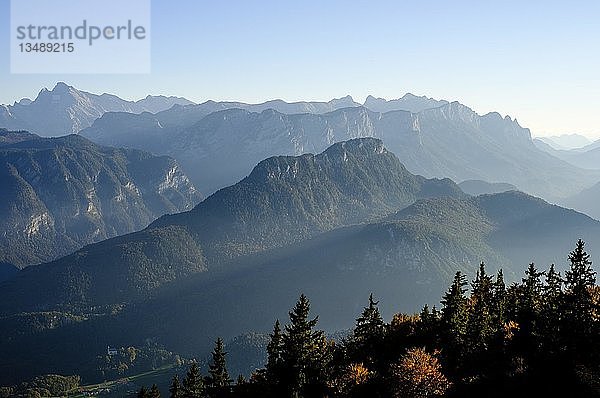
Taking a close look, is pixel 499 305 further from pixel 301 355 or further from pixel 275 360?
pixel 275 360

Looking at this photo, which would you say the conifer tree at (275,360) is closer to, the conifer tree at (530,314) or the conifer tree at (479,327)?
the conifer tree at (479,327)

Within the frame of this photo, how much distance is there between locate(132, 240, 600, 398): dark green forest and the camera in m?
62.7

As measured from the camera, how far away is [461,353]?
253 ft

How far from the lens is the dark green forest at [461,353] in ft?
206

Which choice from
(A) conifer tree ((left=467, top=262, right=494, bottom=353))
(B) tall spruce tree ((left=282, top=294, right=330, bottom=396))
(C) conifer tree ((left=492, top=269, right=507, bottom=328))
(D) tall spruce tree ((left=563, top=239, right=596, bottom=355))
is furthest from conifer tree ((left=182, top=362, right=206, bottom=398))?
(D) tall spruce tree ((left=563, top=239, right=596, bottom=355))

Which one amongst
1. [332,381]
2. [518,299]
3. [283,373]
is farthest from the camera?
[518,299]

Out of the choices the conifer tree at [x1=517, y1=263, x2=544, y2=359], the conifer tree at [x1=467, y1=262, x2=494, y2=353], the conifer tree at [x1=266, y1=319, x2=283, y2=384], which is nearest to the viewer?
the conifer tree at [x1=266, y1=319, x2=283, y2=384]

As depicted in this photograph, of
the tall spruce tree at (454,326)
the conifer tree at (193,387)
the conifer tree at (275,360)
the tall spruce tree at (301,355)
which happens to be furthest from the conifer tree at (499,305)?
the conifer tree at (193,387)

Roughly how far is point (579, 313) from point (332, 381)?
33200 mm

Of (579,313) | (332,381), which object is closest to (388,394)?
(332,381)

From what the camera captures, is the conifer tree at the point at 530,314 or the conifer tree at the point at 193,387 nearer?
the conifer tree at the point at 530,314

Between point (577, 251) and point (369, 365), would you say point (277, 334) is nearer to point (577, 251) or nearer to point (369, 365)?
point (369, 365)

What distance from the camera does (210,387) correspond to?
84625 mm

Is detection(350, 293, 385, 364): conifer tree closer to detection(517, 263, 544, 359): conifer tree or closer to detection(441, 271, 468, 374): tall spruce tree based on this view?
detection(441, 271, 468, 374): tall spruce tree
